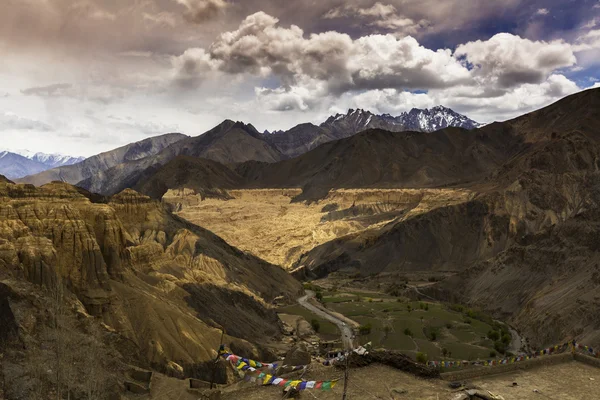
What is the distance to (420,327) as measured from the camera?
5634cm

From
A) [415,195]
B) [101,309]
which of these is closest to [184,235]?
[101,309]

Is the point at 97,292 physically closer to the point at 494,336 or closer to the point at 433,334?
the point at 433,334

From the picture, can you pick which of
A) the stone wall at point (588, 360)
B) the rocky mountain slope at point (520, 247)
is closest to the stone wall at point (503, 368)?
the stone wall at point (588, 360)

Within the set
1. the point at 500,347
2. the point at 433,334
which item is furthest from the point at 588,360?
the point at 433,334

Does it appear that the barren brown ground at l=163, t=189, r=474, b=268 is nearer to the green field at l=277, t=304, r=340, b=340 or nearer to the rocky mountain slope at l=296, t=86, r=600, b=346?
the rocky mountain slope at l=296, t=86, r=600, b=346

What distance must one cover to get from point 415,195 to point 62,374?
15048cm

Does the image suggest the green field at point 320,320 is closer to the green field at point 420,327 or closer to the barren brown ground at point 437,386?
the green field at point 420,327

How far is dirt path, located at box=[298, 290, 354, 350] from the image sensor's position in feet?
172

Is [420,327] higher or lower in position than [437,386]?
lower

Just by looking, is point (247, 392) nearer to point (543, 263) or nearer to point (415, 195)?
point (543, 263)

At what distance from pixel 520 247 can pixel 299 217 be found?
97755mm

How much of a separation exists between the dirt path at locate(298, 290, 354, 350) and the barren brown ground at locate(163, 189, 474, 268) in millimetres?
44366

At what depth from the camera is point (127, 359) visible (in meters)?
28.6

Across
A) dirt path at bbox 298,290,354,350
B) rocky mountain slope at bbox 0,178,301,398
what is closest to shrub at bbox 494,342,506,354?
dirt path at bbox 298,290,354,350
